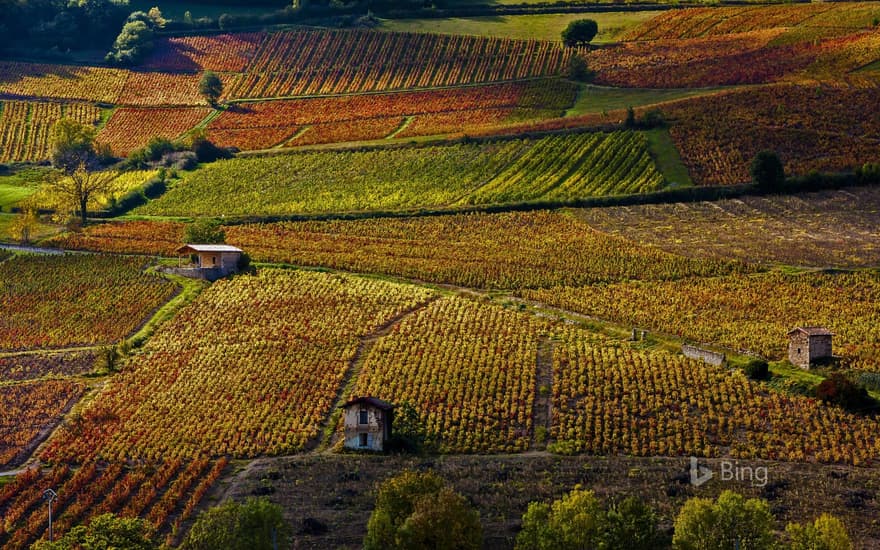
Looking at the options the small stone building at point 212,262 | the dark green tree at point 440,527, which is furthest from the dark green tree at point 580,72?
the dark green tree at point 440,527

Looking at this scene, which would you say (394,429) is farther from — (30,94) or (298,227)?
(30,94)

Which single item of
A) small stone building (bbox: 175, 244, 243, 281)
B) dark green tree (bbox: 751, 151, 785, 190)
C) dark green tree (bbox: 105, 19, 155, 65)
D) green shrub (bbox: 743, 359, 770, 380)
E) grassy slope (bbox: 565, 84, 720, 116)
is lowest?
green shrub (bbox: 743, 359, 770, 380)

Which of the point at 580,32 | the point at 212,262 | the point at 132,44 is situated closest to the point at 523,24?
the point at 580,32

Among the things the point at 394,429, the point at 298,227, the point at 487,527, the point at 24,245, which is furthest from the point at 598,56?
the point at 487,527

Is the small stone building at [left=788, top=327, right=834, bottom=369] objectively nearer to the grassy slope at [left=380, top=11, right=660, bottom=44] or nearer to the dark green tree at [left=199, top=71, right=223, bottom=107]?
the grassy slope at [left=380, top=11, right=660, bottom=44]

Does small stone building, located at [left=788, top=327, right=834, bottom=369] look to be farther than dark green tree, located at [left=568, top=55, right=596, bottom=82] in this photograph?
No

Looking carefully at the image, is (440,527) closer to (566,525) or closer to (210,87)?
(566,525)

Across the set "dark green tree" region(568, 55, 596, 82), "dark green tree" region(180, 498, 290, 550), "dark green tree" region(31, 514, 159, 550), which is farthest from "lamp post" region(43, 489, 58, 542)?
"dark green tree" region(568, 55, 596, 82)
